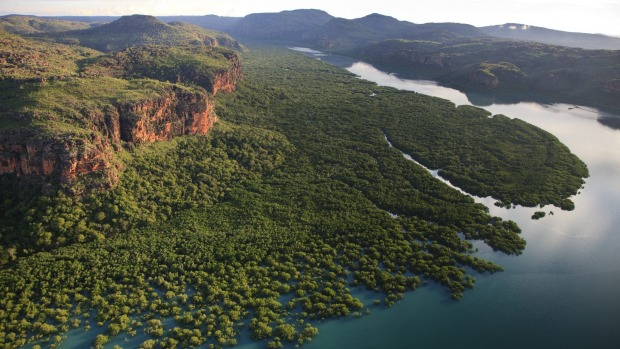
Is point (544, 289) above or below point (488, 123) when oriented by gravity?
below

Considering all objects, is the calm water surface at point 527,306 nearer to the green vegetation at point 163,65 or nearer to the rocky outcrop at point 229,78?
the green vegetation at point 163,65

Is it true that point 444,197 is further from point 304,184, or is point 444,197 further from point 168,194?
point 168,194

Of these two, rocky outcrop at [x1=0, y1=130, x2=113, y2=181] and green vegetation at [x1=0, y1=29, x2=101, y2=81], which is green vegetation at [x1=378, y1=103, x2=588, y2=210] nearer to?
rocky outcrop at [x1=0, y1=130, x2=113, y2=181]

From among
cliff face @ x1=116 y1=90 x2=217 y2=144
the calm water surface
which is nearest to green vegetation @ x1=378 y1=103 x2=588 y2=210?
the calm water surface

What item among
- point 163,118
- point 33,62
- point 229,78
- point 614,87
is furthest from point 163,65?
point 614,87

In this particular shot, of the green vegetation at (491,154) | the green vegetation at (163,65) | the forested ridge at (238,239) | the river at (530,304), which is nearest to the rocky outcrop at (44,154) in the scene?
the forested ridge at (238,239)

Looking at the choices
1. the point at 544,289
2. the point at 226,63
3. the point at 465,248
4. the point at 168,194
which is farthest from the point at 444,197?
the point at 226,63

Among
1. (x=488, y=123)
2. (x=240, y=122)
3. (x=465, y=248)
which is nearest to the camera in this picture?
(x=465, y=248)
